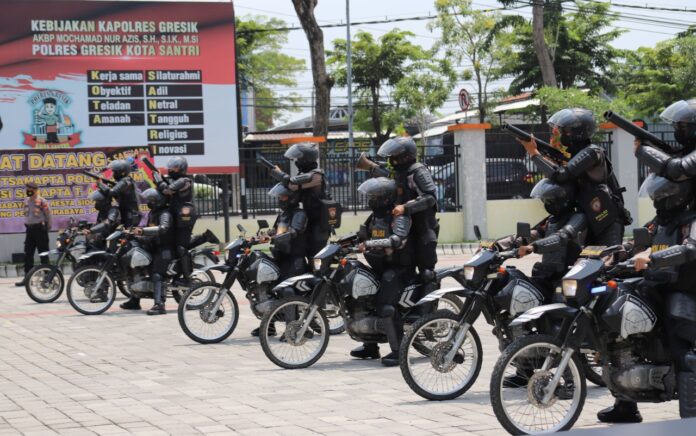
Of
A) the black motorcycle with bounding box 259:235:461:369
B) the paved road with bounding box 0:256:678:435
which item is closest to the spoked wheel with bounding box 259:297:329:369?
the black motorcycle with bounding box 259:235:461:369

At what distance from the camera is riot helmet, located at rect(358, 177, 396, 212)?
404 inches

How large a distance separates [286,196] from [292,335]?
7.72 ft

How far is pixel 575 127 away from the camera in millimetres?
8492

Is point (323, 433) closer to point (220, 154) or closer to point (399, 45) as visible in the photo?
point (220, 154)

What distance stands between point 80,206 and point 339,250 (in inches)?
554

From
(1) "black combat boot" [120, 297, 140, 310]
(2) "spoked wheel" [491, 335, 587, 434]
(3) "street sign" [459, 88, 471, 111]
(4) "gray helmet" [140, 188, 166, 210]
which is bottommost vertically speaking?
(1) "black combat boot" [120, 297, 140, 310]

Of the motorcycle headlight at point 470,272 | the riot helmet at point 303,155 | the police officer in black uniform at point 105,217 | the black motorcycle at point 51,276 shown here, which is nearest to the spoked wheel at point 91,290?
the police officer in black uniform at point 105,217

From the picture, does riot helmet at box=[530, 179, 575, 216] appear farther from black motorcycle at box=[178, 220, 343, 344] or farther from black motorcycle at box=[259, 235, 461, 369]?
black motorcycle at box=[178, 220, 343, 344]

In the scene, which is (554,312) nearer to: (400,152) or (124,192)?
(400,152)

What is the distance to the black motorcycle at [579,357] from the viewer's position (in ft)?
21.6

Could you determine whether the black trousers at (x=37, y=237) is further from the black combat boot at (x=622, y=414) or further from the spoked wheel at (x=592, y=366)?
the black combat boot at (x=622, y=414)

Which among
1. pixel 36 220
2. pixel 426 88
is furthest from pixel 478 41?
pixel 36 220

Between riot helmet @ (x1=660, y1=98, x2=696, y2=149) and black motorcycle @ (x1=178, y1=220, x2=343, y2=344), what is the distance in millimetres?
5447

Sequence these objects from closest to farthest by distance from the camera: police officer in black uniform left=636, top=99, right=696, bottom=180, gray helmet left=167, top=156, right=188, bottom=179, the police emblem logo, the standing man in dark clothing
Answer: police officer in black uniform left=636, top=99, right=696, bottom=180, the police emblem logo, gray helmet left=167, top=156, right=188, bottom=179, the standing man in dark clothing
